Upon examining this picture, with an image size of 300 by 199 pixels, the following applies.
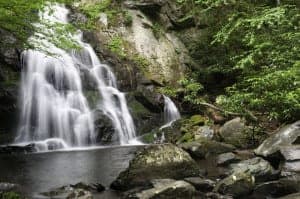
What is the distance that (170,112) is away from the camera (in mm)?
21078

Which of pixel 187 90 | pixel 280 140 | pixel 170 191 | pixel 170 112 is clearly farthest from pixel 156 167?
pixel 187 90

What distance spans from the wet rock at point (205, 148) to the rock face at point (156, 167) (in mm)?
2818

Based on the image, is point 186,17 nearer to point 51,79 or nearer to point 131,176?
point 51,79

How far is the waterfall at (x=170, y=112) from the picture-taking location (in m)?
20.7

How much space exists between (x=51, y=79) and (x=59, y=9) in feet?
23.6

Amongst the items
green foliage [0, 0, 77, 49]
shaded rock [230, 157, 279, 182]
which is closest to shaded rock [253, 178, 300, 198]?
shaded rock [230, 157, 279, 182]

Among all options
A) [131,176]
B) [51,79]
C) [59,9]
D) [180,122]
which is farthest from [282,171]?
[59,9]

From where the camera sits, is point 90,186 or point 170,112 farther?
point 170,112

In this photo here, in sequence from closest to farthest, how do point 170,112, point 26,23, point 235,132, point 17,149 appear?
point 26,23 < point 235,132 < point 17,149 < point 170,112

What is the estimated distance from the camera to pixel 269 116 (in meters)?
15.2

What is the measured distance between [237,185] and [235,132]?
6.60 metres

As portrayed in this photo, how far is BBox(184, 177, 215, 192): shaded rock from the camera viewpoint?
31.2 ft

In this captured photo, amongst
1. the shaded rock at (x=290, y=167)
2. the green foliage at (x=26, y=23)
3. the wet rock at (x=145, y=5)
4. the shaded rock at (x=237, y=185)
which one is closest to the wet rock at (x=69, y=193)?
the shaded rock at (x=237, y=185)

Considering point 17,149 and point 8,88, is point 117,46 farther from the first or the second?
point 17,149
